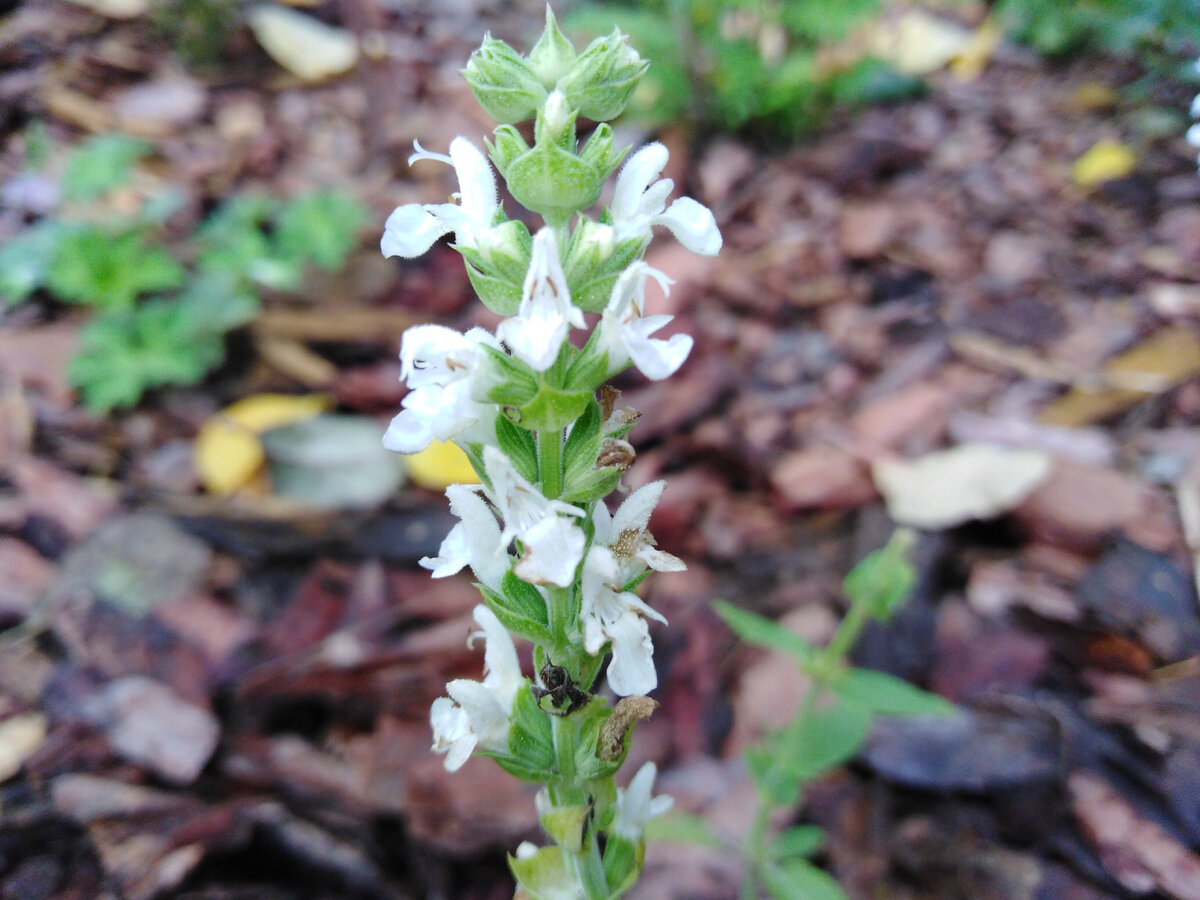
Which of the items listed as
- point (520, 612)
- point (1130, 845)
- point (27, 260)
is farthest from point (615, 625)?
point (27, 260)

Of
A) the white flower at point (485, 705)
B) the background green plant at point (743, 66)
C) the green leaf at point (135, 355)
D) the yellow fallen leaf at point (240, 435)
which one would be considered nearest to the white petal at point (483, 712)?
the white flower at point (485, 705)

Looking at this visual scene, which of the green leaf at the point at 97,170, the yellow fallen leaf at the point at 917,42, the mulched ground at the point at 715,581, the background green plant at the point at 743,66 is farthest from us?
the yellow fallen leaf at the point at 917,42

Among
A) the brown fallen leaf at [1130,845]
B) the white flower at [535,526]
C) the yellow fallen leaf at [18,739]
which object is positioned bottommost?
the brown fallen leaf at [1130,845]

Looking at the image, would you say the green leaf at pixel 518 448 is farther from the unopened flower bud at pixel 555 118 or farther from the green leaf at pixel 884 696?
the green leaf at pixel 884 696

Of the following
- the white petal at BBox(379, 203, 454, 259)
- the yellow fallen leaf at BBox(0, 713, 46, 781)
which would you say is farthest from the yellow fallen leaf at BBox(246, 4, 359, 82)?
the white petal at BBox(379, 203, 454, 259)

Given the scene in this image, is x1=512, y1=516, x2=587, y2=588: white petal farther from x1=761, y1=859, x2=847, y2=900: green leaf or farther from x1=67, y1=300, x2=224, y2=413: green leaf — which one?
x1=67, y1=300, x2=224, y2=413: green leaf

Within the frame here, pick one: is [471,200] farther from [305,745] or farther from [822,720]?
[305,745]
